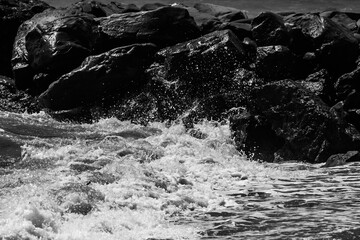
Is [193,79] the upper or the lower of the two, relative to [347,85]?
Result: lower

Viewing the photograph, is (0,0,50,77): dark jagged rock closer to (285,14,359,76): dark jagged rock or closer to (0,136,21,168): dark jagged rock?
(0,136,21,168): dark jagged rock

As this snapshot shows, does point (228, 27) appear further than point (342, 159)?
Yes

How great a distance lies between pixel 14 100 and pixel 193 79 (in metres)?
4.53

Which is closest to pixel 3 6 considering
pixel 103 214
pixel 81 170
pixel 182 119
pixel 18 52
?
pixel 18 52

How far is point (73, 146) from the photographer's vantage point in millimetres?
10555

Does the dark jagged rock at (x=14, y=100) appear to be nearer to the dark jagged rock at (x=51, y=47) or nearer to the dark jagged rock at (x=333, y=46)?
the dark jagged rock at (x=51, y=47)

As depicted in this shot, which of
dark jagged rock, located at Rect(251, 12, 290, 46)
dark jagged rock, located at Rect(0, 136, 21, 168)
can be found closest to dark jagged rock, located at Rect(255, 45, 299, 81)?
dark jagged rock, located at Rect(251, 12, 290, 46)

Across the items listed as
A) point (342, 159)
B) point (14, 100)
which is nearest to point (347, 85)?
point (342, 159)

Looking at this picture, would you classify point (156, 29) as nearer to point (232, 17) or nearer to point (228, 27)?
point (228, 27)

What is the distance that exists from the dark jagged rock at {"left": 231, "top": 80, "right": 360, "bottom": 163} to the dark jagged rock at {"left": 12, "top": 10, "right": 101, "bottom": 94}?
15.2 ft

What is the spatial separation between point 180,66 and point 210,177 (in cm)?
434

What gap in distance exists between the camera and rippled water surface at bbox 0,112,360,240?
655 centimetres

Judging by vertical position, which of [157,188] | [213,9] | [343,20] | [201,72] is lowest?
[157,188]

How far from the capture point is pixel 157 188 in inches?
331
